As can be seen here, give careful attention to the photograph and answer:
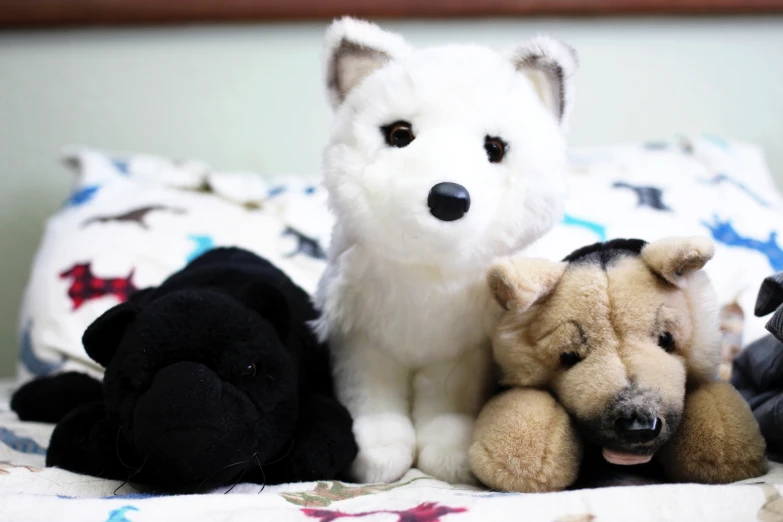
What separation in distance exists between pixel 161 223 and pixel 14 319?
68 cm

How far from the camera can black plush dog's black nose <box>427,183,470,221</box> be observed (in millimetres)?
562

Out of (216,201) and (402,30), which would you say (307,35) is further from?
(216,201)

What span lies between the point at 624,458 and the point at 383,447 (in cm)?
24

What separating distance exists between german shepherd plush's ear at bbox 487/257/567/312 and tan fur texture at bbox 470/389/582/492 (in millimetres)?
88

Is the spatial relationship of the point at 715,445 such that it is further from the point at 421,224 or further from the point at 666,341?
the point at 421,224

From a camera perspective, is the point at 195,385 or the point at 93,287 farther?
the point at 93,287

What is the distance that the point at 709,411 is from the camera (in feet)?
1.85

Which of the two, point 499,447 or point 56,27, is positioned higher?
point 56,27

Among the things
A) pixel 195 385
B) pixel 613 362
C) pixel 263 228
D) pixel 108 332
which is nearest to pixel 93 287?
pixel 263 228

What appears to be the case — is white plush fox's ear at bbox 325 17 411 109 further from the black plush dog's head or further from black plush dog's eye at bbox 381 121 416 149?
the black plush dog's head

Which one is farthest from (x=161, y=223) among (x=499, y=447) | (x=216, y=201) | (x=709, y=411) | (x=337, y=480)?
(x=709, y=411)

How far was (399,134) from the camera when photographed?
643 mm

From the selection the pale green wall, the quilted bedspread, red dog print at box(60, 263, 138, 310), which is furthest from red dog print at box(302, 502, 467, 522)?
the pale green wall

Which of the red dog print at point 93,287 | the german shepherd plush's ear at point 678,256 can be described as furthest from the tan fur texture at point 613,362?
the red dog print at point 93,287
